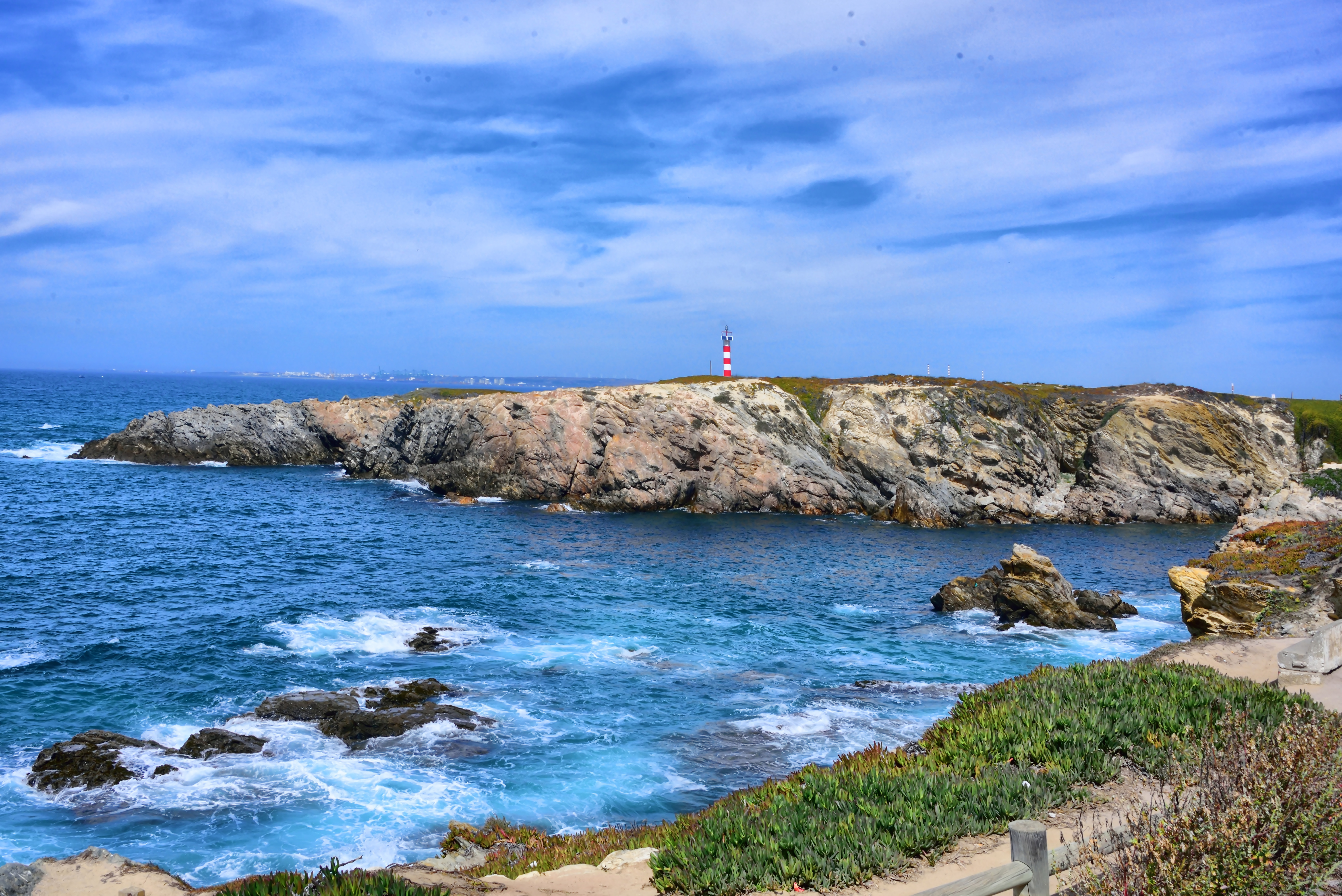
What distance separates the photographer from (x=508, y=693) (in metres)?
24.9

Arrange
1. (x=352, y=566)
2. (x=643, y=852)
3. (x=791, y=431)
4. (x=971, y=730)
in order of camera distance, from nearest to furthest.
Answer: (x=643, y=852)
(x=971, y=730)
(x=352, y=566)
(x=791, y=431)

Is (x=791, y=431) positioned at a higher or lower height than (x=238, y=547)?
higher

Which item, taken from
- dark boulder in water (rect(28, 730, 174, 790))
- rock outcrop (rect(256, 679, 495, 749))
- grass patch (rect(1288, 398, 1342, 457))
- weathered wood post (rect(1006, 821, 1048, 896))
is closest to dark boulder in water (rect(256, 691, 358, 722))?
rock outcrop (rect(256, 679, 495, 749))

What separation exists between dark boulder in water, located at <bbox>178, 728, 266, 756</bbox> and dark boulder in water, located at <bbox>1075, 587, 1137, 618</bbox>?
1297 inches

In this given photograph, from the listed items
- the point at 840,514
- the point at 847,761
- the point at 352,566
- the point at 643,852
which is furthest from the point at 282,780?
the point at 840,514

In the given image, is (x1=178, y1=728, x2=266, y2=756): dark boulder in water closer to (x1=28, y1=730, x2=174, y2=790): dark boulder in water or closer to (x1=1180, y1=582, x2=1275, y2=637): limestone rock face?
(x1=28, y1=730, x2=174, y2=790): dark boulder in water

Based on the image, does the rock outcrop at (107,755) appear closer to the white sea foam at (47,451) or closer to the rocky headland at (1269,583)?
the rocky headland at (1269,583)

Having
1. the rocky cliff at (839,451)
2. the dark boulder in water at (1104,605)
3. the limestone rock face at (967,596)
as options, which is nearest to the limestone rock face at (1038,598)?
the dark boulder in water at (1104,605)

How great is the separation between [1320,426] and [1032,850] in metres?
92.3

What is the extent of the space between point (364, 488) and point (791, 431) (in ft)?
127

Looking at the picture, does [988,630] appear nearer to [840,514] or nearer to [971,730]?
[971,730]

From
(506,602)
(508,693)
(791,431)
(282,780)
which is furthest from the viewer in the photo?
(791,431)

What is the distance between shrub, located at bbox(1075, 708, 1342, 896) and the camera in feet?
21.1

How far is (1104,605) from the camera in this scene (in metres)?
36.1
